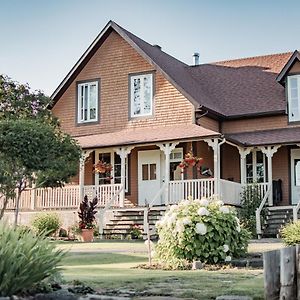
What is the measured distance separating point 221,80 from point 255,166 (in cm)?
513

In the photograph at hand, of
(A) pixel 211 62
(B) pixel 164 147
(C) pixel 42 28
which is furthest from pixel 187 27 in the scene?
(A) pixel 211 62

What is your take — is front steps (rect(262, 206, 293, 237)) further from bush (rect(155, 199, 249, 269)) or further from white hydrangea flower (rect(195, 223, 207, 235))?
white hydrangea flower (rect(195, 223, 207, 235))

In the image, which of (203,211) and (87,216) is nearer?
A: (203,211)

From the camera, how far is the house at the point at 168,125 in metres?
24.6

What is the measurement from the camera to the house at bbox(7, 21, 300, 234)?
24562mm

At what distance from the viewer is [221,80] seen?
1165 inches

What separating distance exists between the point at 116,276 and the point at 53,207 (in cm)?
1589

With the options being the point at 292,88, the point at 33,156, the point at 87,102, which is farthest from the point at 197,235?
the point at 87,102

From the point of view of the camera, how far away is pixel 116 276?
10258 millimetres

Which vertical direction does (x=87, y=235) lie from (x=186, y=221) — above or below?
below

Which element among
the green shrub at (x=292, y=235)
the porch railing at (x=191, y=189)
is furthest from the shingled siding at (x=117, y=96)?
the green shrub at (x=292, y=235)

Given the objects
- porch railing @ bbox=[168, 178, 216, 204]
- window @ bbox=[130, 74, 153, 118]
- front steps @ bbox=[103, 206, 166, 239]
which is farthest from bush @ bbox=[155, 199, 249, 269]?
window @ bbox=[130, 74, 153, 118]

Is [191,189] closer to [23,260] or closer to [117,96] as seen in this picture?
[117,96]

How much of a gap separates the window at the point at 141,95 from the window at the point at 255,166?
4.66 meters
